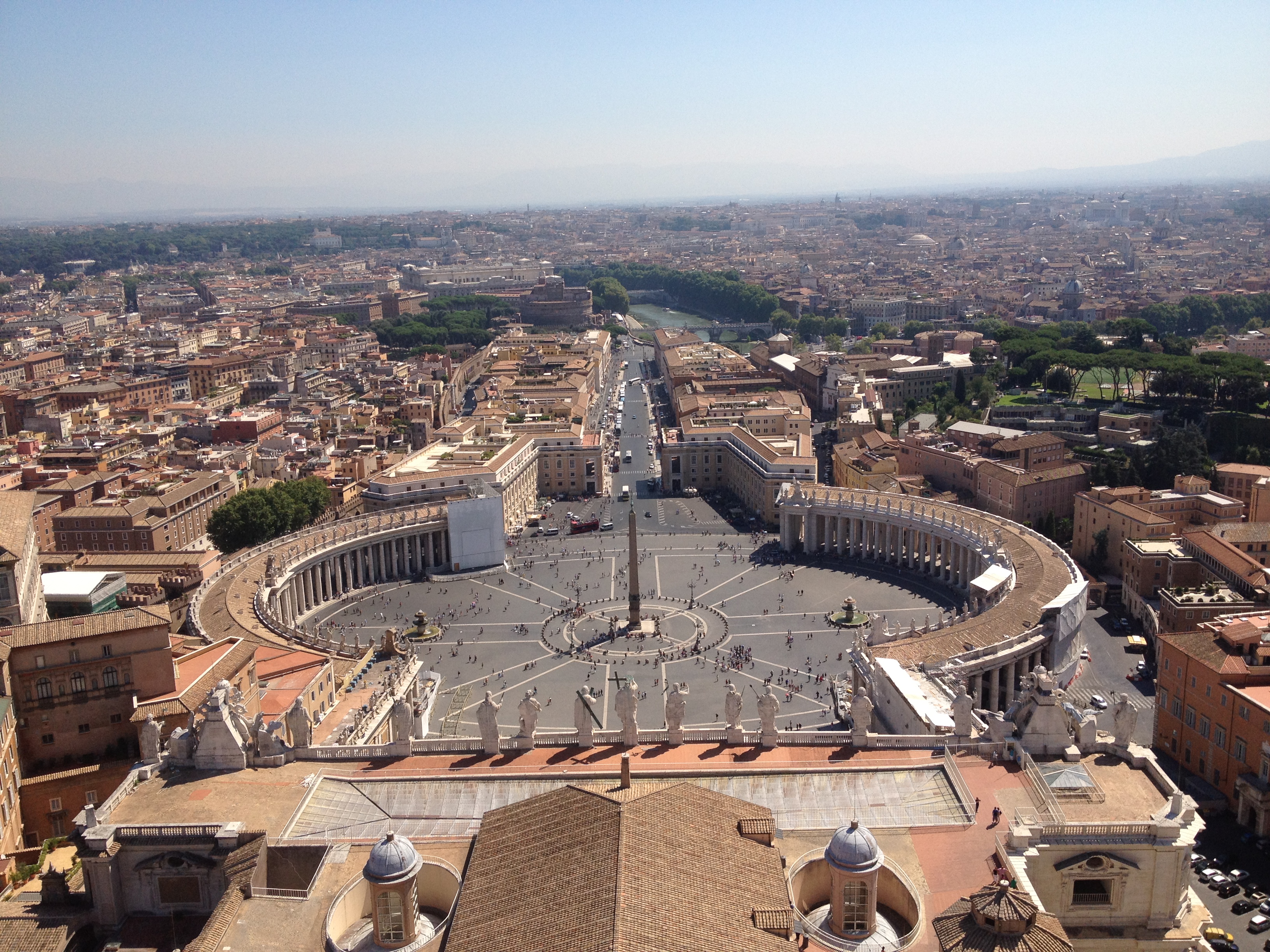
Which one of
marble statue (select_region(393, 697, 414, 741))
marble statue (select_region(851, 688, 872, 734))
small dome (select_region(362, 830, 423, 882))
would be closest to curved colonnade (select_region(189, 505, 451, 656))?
marble statue (select_region(393, 697, 414, 741))

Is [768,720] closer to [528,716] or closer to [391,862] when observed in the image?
[528,716]

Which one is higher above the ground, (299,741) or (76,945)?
(299,741)

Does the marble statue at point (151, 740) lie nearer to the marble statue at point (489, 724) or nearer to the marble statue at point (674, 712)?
the marble statue at point (489, 724)

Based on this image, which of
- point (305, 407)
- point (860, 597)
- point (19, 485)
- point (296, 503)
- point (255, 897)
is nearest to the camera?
point (255, 897)

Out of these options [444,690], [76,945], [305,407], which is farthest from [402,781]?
[305,407]

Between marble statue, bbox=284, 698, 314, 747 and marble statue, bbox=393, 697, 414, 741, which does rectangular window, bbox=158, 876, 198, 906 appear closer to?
A: marble statue, bbox=284, 698, 314, 747

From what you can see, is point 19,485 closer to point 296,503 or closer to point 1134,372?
point 296,503

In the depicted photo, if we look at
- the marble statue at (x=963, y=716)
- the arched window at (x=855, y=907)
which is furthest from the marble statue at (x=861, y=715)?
the arched window at (x=855, y=907)
